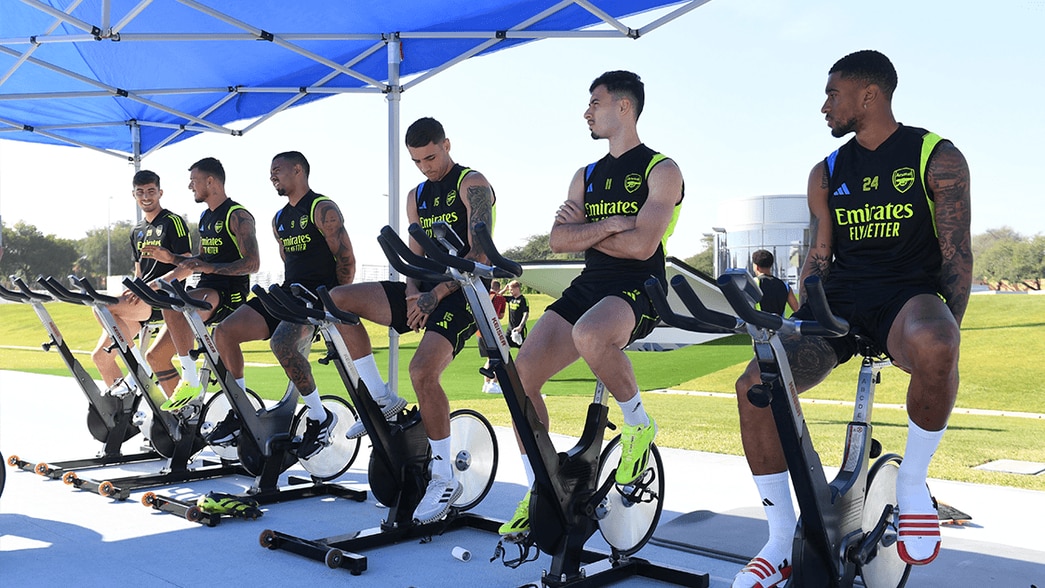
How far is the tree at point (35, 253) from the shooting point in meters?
56.4

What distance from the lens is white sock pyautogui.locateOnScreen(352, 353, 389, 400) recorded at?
12.9ft

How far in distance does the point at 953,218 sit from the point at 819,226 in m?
0.43

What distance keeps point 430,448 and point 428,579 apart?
0.77 metres

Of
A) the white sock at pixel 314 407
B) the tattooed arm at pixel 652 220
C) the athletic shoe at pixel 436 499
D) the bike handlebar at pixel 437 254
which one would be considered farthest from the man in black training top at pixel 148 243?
the tattooed arm at pixel 652 220

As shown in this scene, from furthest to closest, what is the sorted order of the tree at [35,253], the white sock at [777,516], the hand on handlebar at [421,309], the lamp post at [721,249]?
the tree at [35,253], the lamp post at [721,249], the hand on handlebar at [421,309], the white sock at [777,516]

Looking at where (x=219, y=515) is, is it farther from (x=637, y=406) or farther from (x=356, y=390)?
(x=637, y=406)

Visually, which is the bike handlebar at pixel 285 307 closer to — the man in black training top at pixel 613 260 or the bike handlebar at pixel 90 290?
the man in black training top at pixel 613 260

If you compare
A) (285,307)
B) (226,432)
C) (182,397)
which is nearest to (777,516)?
(285,307)

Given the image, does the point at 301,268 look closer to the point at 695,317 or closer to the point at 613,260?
the point at 613,260

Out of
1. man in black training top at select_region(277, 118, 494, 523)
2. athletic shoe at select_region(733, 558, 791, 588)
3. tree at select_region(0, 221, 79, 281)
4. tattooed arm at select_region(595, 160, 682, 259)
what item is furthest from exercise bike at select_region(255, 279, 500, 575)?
tree at select_region(0, 221, 79, 281)

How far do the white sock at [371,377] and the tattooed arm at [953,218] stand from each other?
2410mm

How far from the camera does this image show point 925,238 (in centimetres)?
259

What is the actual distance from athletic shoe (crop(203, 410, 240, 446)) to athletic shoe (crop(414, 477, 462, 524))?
4.96 ft

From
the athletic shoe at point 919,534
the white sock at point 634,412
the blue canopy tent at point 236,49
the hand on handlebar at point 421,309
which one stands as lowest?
the athletic shoe at point 919,534
